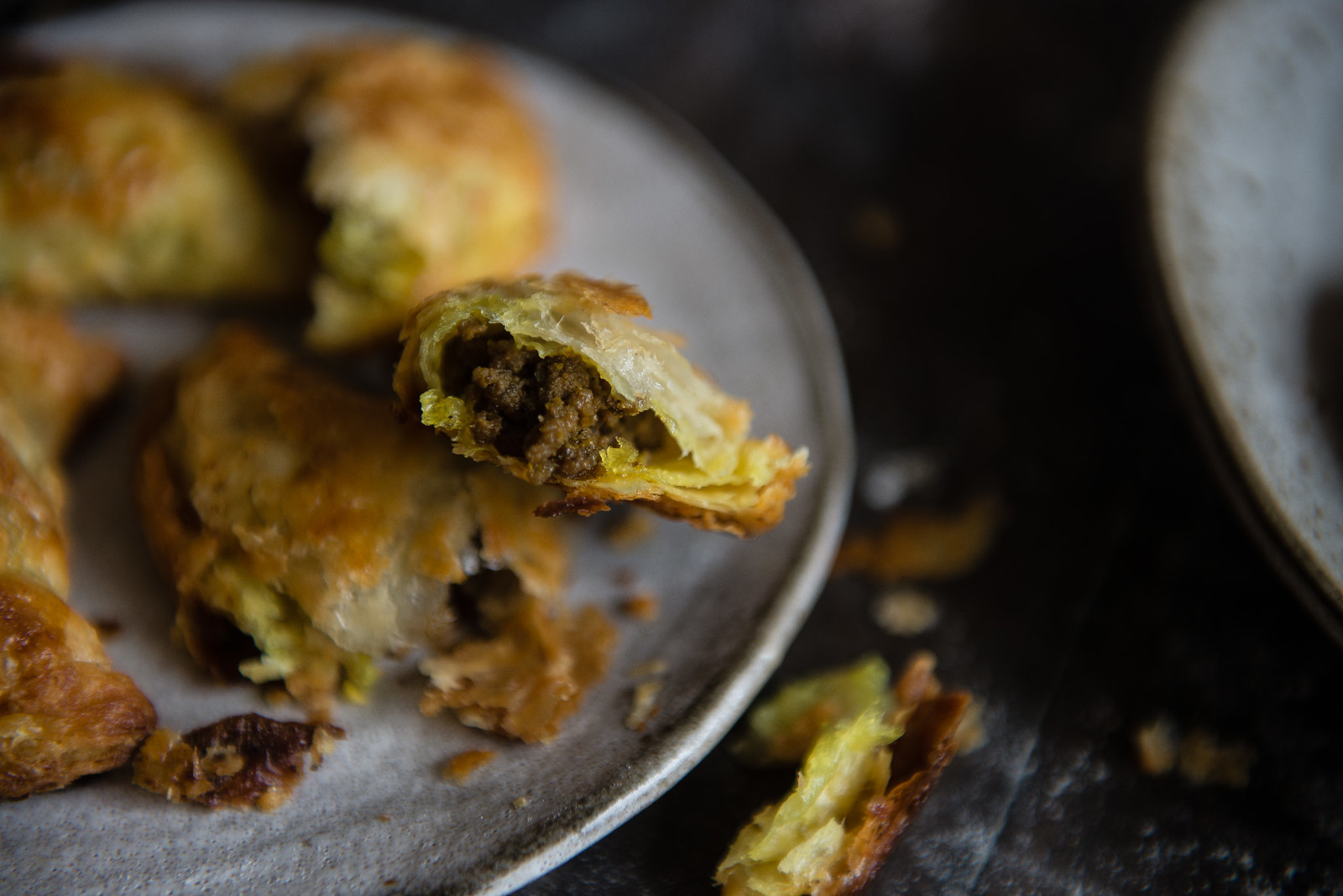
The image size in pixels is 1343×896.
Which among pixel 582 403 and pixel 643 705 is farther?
pixel 643 705

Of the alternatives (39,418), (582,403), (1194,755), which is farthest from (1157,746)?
(39,418)

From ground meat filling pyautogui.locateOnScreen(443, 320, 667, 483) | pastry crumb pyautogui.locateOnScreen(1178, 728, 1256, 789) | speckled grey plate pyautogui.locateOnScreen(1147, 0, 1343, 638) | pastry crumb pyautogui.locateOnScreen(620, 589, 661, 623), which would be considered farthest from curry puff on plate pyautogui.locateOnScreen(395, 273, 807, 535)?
pastry crumb pyautogui.locateOnScreen(1178, 728, 1256, 789)

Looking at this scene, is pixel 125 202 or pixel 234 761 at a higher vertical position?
pixel 125 202

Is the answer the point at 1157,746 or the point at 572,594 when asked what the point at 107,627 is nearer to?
the point at 572,594

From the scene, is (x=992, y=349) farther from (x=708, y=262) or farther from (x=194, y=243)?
(x=194, y=243)

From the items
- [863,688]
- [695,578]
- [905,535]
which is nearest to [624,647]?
[695,578]

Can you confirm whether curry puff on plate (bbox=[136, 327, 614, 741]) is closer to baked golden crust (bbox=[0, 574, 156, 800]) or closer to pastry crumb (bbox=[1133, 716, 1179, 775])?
baked golden crust (bbox=[0, 574, 156, 800])
